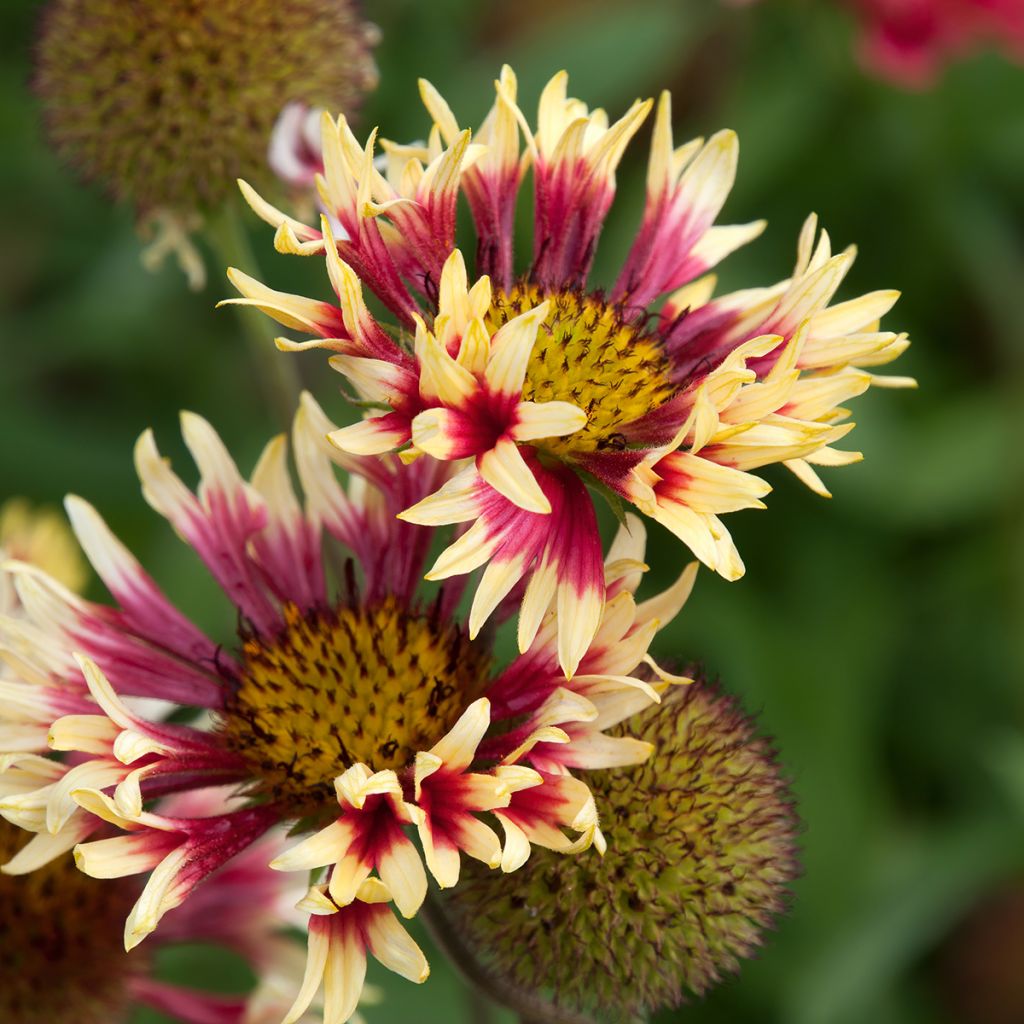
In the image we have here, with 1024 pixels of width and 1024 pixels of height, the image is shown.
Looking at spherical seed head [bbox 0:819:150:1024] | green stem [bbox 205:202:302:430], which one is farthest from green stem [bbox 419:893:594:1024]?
green stem [bbox 205:202:302:430]

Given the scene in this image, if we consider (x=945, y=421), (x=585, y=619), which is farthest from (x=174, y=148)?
(x=945, y=421)

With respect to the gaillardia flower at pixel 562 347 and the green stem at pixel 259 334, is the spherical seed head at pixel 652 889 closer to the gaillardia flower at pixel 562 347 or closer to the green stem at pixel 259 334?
the gaillardia flower at pixel 562 347

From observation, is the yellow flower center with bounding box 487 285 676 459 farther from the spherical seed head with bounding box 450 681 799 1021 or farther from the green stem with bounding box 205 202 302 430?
the green stem with bounding box 205 202 302 430

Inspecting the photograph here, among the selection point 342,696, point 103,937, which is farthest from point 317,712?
point 103,937

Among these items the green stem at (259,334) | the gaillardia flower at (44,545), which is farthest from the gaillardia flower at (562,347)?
the gaillardia flower at (44,545)

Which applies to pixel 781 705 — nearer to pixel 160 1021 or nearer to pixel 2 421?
pixel 160 1021

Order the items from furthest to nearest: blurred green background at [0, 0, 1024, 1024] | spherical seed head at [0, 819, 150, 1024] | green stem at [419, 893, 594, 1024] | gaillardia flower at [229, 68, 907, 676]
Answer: blurred green background at [0, 0, 1024, 1024]
spherical seed head at [0, 819, 150, 1024]
green stem at [419, 893, 594, 1024]
gaillardia flower at [229, 68, 907, 676]

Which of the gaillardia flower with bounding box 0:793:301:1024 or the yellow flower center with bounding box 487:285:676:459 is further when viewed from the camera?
the gaillardia flower with bounding box 0:793:301:1024
